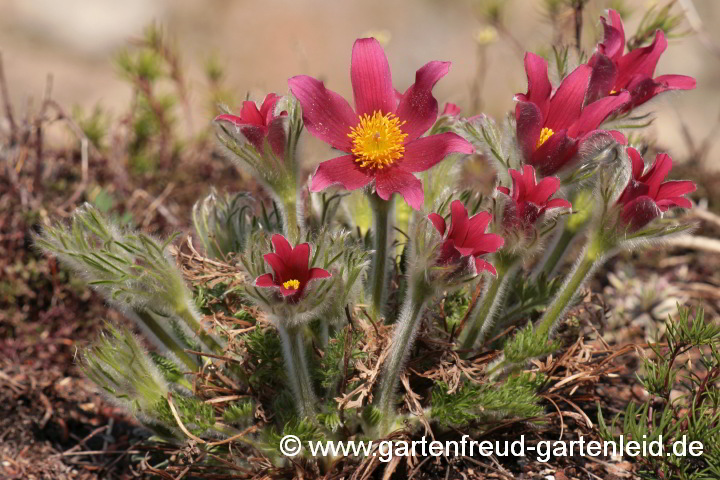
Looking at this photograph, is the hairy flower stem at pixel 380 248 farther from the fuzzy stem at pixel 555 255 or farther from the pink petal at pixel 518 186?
the fuzzy stem at pixel 555 255

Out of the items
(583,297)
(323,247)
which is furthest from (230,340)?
(583,297)

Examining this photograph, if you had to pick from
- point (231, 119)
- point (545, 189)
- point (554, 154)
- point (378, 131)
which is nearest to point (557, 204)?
point (545, 189)

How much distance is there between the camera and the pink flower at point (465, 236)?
1.68 meters

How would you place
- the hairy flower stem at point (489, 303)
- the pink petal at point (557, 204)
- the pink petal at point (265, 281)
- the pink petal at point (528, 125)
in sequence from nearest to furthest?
the pink petal at point (265, 281) < the pink petal at point (557, 204) < the pink petal at point (528, 125) < the hairy flower stem at point (489, 303)

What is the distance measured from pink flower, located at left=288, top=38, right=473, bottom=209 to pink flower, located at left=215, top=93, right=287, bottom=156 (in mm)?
76

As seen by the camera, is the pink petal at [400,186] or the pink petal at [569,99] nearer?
the pink petal at [400,186]

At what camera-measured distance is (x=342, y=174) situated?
1.84m

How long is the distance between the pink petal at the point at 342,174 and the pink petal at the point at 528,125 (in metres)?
0.42

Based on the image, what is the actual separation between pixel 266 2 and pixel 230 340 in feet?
22.5

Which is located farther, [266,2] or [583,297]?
[266,2]

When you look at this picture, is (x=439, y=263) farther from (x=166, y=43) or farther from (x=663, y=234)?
(x=166, y=43)

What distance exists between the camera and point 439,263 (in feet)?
5.65

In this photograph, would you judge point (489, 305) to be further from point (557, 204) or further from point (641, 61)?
point (641, 61)

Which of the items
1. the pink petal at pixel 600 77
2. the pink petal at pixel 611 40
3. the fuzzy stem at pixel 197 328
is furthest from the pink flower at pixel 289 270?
the pink petal at pixel 611 40
